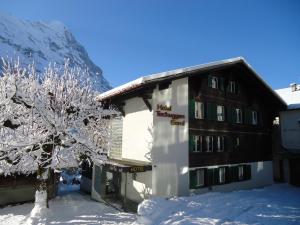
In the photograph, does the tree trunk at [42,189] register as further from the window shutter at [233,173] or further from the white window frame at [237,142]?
the white window frame at [237,142]

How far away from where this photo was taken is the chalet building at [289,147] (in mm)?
25891

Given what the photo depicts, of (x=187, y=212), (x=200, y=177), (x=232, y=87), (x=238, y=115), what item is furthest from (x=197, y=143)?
(x=232, y=87)

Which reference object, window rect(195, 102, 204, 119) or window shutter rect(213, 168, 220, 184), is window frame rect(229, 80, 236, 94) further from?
window shutter rect(213, 168, 220, 184)

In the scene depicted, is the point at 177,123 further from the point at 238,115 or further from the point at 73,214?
the point at 73,214

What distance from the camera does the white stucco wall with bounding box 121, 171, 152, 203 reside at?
1609 cm

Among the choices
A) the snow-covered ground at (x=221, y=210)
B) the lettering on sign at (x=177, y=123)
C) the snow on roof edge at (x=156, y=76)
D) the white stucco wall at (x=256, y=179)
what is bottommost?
the snow-covered ground at (x=221, y=210)

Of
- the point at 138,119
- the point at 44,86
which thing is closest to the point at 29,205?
the point at 44,86

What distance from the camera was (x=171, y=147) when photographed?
55.0ft

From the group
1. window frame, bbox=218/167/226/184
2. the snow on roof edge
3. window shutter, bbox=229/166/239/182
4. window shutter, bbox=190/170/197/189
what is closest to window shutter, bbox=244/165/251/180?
window shutter, bbox=229/166/239/182

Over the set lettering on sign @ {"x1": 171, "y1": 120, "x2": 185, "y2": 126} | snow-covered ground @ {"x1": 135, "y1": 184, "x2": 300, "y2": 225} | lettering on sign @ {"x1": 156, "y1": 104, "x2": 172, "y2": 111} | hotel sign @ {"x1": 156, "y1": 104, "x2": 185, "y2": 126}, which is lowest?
snow-covered ground @ {"x1": 135, "y1": 184, "x2": 300, "y2": 225}

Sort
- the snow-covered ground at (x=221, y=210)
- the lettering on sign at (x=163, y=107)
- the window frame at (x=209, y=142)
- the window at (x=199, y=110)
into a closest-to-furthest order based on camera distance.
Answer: the snow-covered ground at (x=221, y=210) < the lettering on sign at (x=163, y=107) < the window at (x=199, y=110) < the window frame at (x=209, y=142)

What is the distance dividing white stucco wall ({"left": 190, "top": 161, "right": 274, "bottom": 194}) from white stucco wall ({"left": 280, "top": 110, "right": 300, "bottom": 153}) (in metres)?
3.33

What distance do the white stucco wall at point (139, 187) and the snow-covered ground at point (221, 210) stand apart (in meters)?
1.26

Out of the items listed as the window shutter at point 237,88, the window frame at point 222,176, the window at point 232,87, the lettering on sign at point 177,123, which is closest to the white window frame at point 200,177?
the window frame at point 222,176
